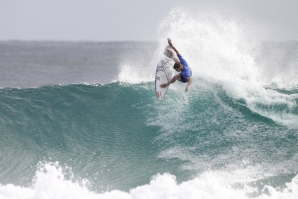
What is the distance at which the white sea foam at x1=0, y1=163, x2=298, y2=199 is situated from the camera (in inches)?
390

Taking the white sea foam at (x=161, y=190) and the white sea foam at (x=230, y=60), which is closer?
the white sea foam at (x=161, y=190)

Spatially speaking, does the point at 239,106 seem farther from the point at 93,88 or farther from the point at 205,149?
the point at 93,88

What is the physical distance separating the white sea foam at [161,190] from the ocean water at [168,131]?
23 millimetres

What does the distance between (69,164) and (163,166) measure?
221 centimetres

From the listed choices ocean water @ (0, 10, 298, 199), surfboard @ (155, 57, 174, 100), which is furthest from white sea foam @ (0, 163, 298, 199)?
surfboard @ (155, 57, 174, 100)

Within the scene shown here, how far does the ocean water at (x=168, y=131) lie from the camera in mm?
10594

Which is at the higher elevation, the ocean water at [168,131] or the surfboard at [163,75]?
→ the surfboard at [163,75]

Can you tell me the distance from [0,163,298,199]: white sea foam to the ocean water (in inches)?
0.9

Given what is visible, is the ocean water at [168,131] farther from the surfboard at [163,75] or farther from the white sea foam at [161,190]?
the surfboard at [163,75]

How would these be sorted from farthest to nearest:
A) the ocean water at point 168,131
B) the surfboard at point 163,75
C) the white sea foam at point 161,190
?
the surfboard at point 163,75
the ocean water at point 168,131
the white sea foam at point 161,190

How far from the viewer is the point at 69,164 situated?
38.8 feet

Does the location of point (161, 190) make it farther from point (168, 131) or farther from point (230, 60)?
point (230, 60)

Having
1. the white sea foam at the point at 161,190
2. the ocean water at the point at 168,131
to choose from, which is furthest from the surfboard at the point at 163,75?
the white sea foam at the point at 161,190

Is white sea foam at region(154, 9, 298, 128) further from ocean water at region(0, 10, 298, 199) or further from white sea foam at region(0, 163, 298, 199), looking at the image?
white sea foam at region(0, 163, 298, 199)
